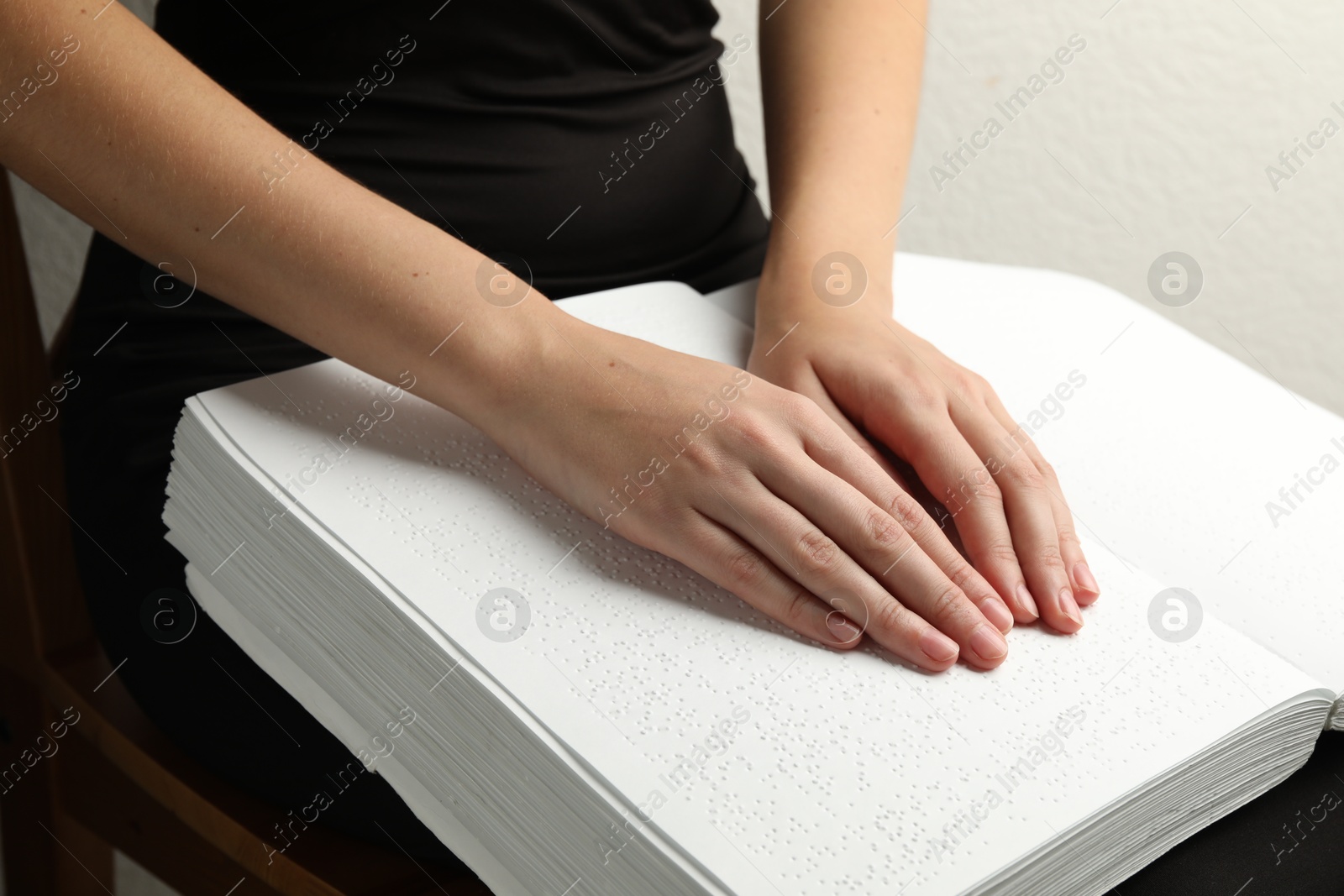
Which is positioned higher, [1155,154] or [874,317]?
[1155,154]

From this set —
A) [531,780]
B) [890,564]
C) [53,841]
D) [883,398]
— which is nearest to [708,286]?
[883,398]

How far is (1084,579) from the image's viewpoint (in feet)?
1.62

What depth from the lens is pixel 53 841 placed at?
2.62ft

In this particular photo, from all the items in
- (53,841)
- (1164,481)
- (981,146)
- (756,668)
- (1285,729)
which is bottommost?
(53,841)

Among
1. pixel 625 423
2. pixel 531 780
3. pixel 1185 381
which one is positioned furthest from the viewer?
pixel 1185 381

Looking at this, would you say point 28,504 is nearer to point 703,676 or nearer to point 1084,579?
point 703,676


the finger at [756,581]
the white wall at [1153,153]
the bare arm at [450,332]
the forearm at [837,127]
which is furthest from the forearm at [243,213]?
the white wall at [1153,153]

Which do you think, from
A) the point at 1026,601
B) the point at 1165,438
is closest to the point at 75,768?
the point at 1026,601

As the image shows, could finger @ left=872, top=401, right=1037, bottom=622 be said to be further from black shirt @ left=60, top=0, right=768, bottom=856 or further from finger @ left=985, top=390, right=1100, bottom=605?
black shirt @ left=60, top=0, right=768, bottom=856

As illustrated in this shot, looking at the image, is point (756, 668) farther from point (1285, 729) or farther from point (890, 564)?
point (1285, 729)

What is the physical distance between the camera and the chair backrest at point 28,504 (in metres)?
0.72

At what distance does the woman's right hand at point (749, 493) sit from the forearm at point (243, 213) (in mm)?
41

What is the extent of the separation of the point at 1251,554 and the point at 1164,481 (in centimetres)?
6

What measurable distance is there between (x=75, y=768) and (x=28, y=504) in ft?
0.63
